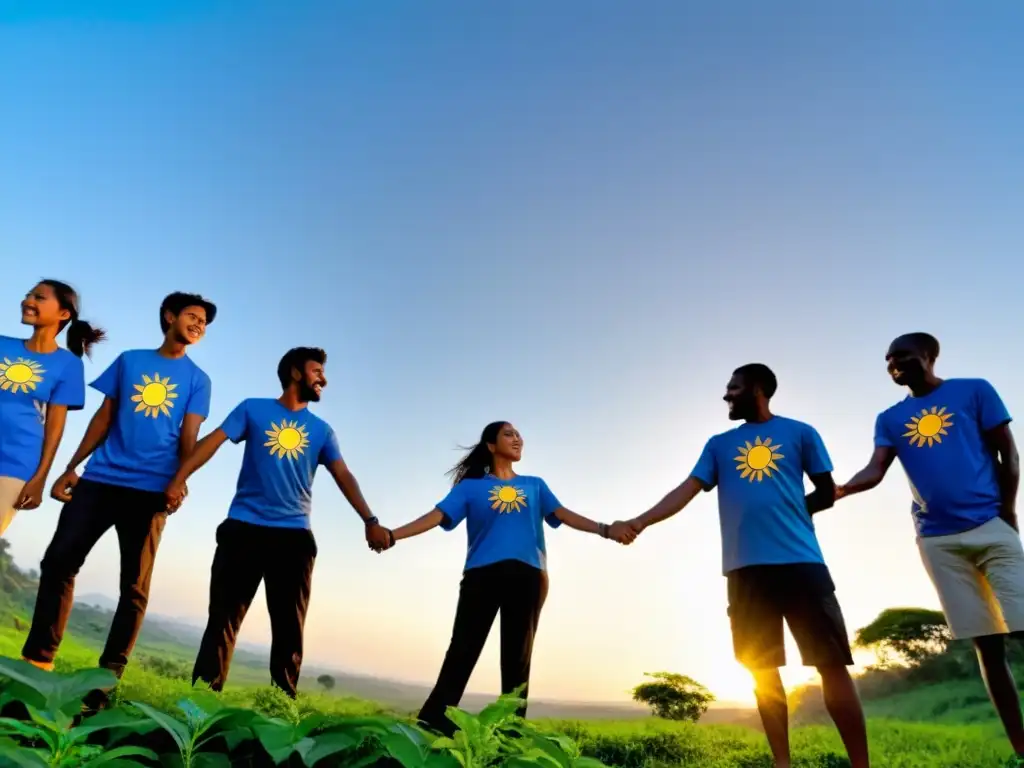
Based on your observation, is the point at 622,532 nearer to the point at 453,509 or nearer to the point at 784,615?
the point at 453,509

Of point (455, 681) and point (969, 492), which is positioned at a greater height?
point (969, 492)

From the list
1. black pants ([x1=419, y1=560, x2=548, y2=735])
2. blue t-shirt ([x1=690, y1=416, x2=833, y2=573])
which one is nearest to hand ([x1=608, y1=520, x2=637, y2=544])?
black pants ([x1=419, y1=560, x2=548, y2=735])

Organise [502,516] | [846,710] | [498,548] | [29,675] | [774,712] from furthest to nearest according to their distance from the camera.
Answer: [502,516], [498,548], [774,712], [846,710], [29,675]

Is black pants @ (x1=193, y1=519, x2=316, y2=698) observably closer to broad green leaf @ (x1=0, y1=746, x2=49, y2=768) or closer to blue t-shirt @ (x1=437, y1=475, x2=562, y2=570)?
blue t-shirt @ (x1=437, y1=475, x2=562, y2=570)

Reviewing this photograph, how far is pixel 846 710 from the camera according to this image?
14.7ft

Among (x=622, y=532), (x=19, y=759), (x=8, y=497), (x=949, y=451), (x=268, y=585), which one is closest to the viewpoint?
(x=19, y=759)

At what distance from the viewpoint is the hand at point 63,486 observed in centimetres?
519

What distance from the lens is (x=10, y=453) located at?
520 cm

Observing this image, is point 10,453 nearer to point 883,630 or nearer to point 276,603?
point 276,603

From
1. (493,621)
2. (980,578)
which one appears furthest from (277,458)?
(980,578)

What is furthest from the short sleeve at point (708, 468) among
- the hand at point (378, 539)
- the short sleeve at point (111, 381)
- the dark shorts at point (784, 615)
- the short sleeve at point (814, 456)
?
the short sleeve at point (111, 381)

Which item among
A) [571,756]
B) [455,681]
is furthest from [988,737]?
[571,756]

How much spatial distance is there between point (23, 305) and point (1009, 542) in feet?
21.8

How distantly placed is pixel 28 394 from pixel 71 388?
0.85 feet
